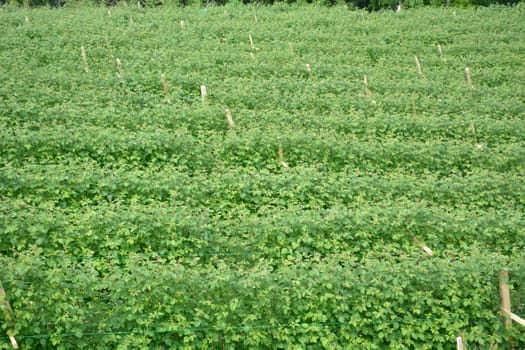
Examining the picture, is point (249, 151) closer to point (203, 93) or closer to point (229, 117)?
point (229, 117)

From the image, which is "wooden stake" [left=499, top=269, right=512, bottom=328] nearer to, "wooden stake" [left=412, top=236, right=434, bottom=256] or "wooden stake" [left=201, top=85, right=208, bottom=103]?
"wooden stake" [left=412, top=236, right=434, bottom=256]

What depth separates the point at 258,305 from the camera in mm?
8031

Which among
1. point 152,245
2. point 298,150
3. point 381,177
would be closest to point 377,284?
point 152,245

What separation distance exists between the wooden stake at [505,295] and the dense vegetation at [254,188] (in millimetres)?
118

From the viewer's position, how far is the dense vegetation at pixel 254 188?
802 cm

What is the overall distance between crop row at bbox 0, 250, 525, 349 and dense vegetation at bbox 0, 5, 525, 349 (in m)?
0.03

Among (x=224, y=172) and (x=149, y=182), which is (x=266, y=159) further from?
(x=149, y=182)

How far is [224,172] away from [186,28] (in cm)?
1229

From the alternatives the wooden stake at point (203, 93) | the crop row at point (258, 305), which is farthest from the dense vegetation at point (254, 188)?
the wooden stake at point (203, 93)

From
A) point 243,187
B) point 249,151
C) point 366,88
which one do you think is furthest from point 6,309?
point 366,88

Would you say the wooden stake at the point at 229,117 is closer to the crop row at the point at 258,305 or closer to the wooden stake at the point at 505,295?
the crop row at the point at 258,305

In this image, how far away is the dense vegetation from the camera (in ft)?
26.3

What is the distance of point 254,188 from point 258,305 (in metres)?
3.88

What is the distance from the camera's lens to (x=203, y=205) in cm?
1111
